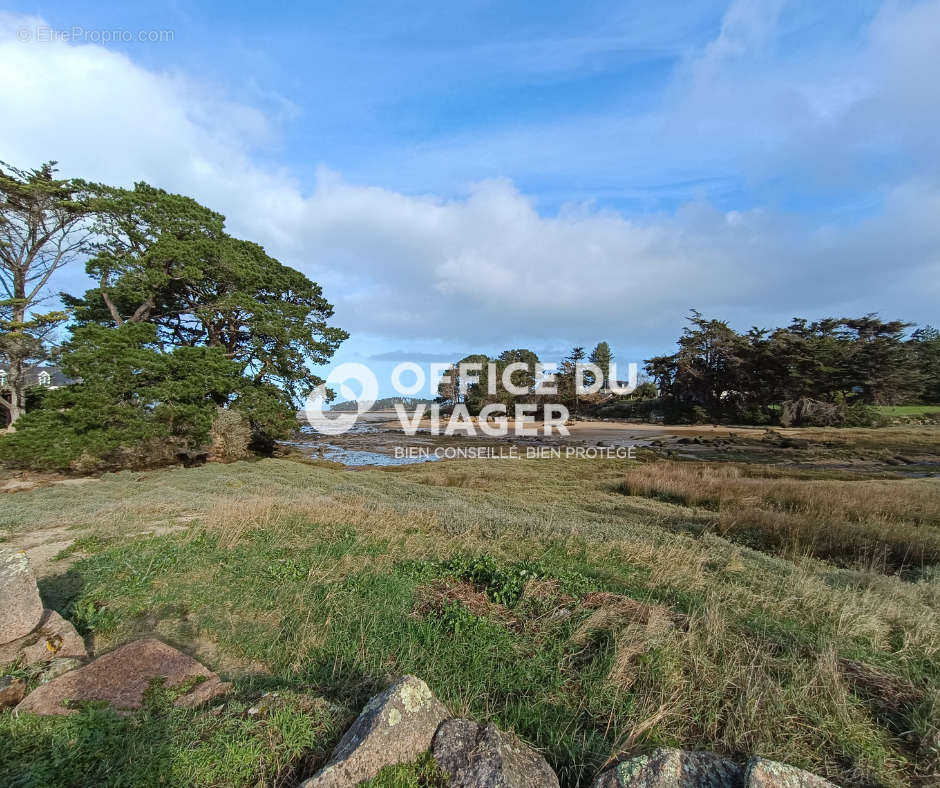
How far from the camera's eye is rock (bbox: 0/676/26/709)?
9.66ft

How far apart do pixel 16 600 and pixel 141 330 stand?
1869 centimetres

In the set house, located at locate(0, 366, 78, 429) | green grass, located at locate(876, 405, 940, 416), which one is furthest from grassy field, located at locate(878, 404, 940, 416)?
house, located at locate(0, 366, 78, 429)

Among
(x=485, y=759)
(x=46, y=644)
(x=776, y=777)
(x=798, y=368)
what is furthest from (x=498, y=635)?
(x=798, y=368)

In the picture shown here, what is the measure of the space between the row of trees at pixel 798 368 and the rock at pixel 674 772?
184ft

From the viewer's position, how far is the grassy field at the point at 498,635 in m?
2.56

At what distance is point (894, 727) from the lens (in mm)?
2861

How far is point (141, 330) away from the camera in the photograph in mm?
18641

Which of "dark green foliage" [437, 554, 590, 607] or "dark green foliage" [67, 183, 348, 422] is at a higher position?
"dark green foliage" [67, 183, 348, 422]

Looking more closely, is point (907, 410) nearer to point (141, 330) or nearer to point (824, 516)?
point (824, 516)

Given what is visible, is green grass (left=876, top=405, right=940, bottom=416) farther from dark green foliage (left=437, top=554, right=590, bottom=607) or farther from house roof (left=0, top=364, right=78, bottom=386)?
house roof (left=0, top=364, right=78, bottom=386)

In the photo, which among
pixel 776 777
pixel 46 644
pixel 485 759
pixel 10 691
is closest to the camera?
pixel 776 777

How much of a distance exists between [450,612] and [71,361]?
20.3 meters

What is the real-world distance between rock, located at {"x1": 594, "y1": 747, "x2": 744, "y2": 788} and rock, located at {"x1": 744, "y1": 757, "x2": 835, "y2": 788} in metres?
0.11

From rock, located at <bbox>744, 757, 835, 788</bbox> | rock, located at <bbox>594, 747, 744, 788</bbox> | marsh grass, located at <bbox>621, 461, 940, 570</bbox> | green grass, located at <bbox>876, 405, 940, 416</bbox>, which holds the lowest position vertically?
marsh grass, located at <bbox>621, 461, 940, 570</bbox>
